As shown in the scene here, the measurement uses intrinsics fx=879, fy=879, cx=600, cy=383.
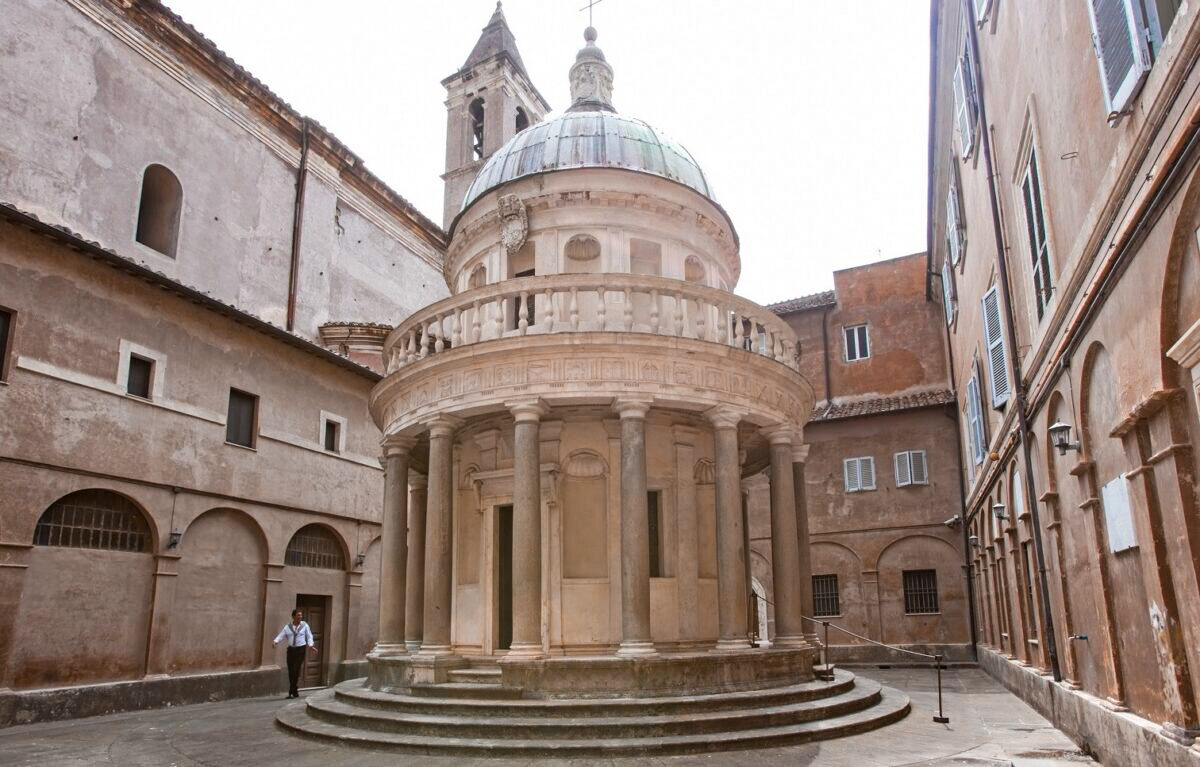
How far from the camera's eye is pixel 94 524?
17.4 meters

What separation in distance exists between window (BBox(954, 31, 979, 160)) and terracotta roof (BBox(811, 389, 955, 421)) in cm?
1241

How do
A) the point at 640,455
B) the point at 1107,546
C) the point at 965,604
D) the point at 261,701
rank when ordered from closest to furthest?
the point at 1107,546 → the point at 640,455 → the point at 261,701 → the point at 965,604

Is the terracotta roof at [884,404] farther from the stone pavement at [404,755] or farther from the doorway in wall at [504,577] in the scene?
the doorway in wall at [504,577]

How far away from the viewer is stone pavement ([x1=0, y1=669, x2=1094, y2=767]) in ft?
33.9

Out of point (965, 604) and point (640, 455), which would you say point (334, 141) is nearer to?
point (640, 455)

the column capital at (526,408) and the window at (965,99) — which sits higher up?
the window at (965,99)

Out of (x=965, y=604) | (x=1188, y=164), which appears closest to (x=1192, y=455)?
(x=1188, y=164)

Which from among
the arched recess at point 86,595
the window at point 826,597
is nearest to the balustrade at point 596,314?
the arched recess at point 86,595

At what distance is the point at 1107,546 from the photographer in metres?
9.74

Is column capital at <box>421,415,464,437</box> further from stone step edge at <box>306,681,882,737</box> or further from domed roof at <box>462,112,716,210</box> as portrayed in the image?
domed roof at <box>462,112,716,210</box>

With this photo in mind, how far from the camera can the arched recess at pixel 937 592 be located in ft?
91.4

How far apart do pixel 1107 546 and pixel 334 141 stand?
2605 cm

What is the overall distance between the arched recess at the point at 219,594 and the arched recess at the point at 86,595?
97 cm

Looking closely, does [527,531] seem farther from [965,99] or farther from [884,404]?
[884,404]
